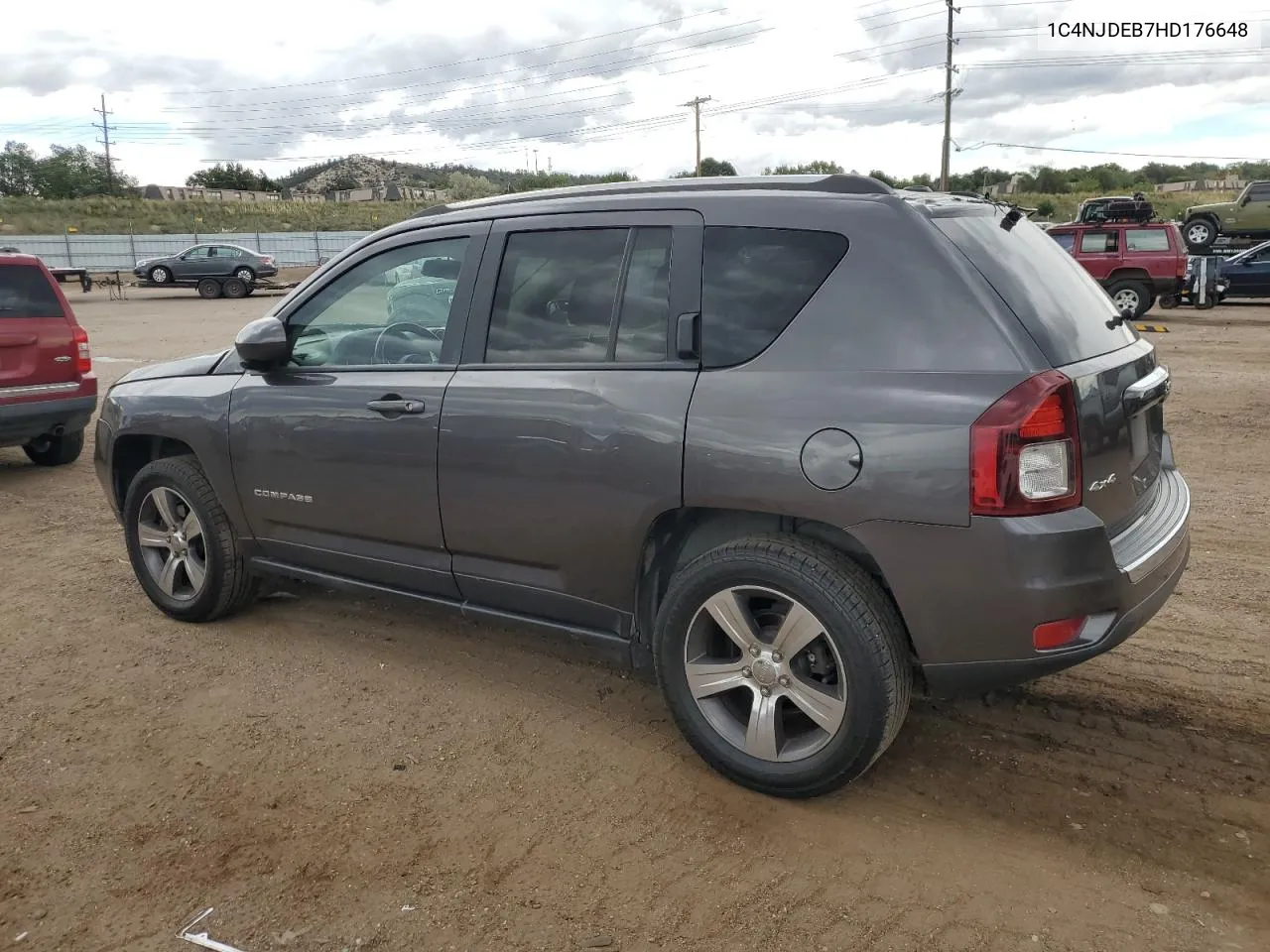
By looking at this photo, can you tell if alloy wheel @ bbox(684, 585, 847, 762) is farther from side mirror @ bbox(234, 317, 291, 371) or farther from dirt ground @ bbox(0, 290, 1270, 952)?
side mirror @ bbox(234, 317, 291, 371)

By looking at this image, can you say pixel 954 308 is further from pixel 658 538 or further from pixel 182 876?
pixel 182 876

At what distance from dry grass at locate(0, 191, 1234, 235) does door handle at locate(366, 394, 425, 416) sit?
50.7m

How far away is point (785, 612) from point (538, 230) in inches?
65.3

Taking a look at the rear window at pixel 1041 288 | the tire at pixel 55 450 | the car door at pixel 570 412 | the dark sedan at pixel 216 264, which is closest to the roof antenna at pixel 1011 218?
the rear window at pixel 1041 288

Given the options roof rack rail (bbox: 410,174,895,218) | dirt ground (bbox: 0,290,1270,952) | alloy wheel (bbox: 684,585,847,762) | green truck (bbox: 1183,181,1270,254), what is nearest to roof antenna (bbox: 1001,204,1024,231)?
roof rack rail (bbox: 410,174,895,218)

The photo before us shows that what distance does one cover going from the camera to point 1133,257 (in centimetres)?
1883

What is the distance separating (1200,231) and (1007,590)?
1165 inches

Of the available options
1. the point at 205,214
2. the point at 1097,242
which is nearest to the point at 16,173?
the point at 205,214

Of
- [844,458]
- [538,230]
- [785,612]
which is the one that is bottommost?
[785,612]

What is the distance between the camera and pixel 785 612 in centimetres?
318

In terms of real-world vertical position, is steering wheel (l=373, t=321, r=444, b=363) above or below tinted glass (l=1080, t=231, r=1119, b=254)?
below

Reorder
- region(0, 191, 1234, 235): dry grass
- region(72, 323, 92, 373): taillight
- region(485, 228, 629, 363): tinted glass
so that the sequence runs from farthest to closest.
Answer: region(0, 191, 1234, 235): dry grass < region(72, 323, 92, 373): taillight < region(485, 228, 629, 363): tinted glass

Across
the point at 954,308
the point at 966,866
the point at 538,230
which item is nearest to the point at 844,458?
the point at 954,308

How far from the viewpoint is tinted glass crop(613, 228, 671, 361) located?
3.36m
